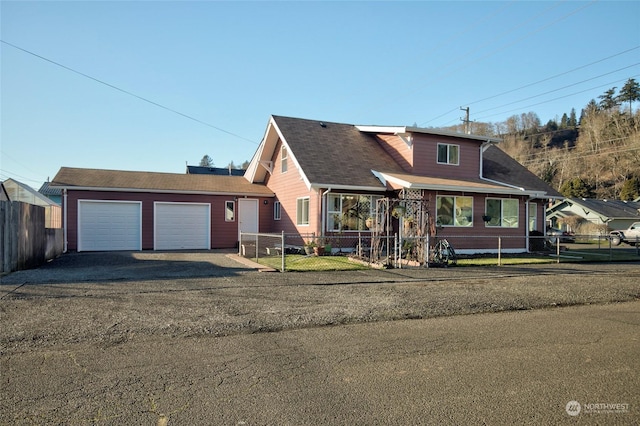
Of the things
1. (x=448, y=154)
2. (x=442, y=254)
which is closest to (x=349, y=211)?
(x=442, y=254)

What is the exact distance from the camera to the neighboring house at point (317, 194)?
18219mm

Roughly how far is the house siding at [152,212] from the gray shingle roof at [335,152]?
4.48 m

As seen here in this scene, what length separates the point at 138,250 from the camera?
66.9 ft

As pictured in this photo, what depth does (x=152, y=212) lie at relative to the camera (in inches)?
823

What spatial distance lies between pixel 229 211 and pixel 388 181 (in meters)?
8.76

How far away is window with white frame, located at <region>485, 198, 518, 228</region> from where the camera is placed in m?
19.7

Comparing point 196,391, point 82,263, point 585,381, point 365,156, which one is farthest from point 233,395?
point 365,156

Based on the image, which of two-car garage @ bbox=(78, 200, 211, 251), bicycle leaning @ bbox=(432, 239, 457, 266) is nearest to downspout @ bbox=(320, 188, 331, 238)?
bicycle leaning @ bbox=(432, 239, 457, 266)

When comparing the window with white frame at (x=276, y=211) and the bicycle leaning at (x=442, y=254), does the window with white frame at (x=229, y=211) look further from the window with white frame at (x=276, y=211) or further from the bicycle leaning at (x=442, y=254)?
the bicycle leaning at (x=442, y=254)

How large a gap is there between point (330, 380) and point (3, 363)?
3585 millimetres

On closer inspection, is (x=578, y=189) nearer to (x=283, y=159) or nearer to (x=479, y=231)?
(x=479, y=231)

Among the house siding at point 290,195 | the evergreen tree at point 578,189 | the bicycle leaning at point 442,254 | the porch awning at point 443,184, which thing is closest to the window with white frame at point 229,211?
the house siding at point 290,195

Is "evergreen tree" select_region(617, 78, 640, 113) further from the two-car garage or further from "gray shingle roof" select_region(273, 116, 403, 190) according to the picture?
the two-car garage

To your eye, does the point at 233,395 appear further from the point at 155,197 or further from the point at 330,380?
the point at 155,197
